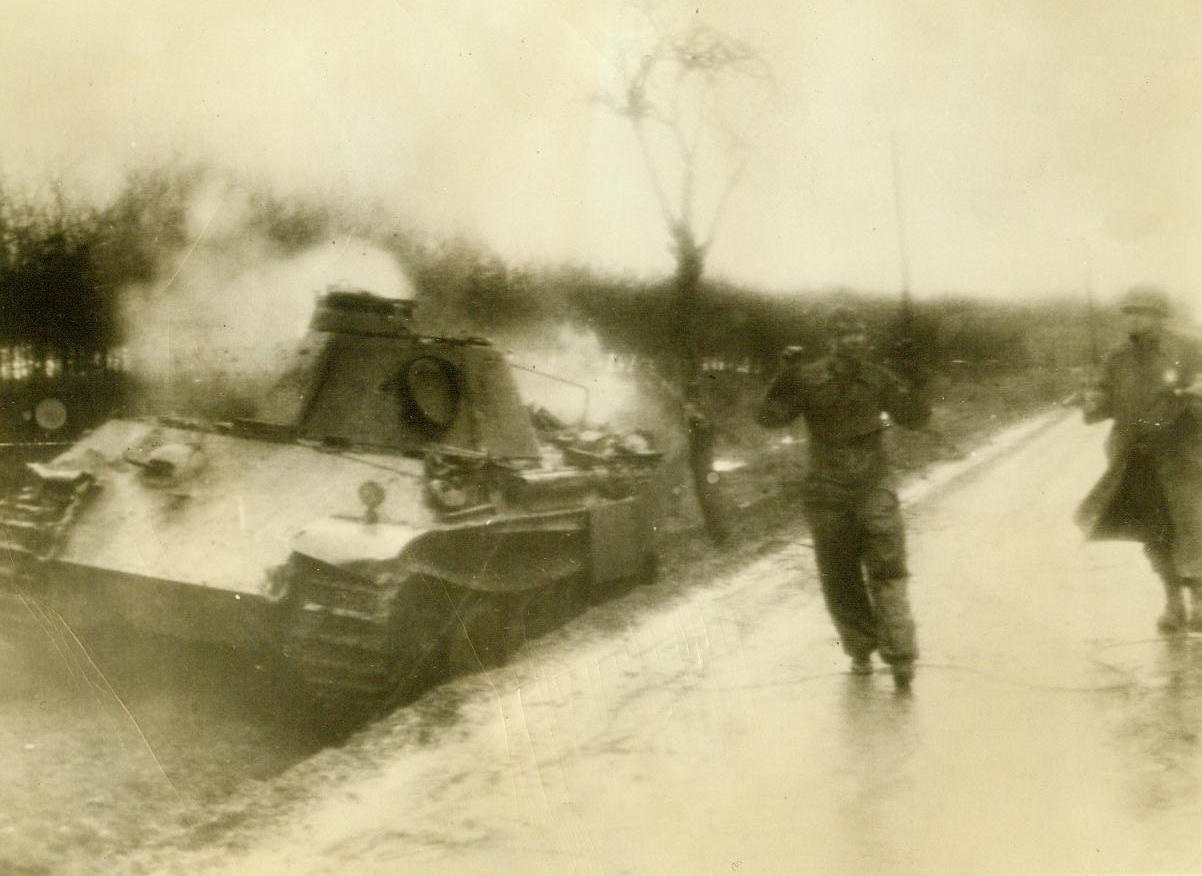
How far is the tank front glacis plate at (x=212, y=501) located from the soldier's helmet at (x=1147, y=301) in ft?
10.5

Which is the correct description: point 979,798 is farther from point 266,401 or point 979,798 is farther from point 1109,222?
point 266,401

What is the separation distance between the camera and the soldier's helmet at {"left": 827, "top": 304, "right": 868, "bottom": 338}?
4.88m

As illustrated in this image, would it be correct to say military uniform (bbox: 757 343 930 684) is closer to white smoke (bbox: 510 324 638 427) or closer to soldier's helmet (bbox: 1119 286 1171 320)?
soldier's helmet (bbox: 1119 286 1171 320)

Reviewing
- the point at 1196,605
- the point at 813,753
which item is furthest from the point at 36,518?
the point at 1196,605

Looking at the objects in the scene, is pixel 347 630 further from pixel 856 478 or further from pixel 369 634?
pixel 856 478

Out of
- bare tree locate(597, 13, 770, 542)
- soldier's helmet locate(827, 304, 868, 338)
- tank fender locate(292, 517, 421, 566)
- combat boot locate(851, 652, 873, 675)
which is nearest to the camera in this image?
tank fender locate(292, 517, 421, 566)

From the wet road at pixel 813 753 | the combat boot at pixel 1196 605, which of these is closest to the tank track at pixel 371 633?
the wet road at pixel 813 753

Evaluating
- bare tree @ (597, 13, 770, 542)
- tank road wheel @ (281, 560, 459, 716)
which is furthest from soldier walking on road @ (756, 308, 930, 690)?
tank road wheel @ (281, 560, 459, 716)

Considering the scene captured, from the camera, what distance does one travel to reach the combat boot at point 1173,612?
16.8 feet

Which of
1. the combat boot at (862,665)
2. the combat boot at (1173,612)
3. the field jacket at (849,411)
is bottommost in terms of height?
the combat boot at (862,665)

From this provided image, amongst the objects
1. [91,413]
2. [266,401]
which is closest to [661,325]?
[266,401]

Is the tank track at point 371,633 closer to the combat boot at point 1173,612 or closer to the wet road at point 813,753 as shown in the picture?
the wet road at point 813,753

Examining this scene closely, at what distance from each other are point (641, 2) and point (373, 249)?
247cm

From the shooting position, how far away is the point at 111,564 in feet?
17.3
